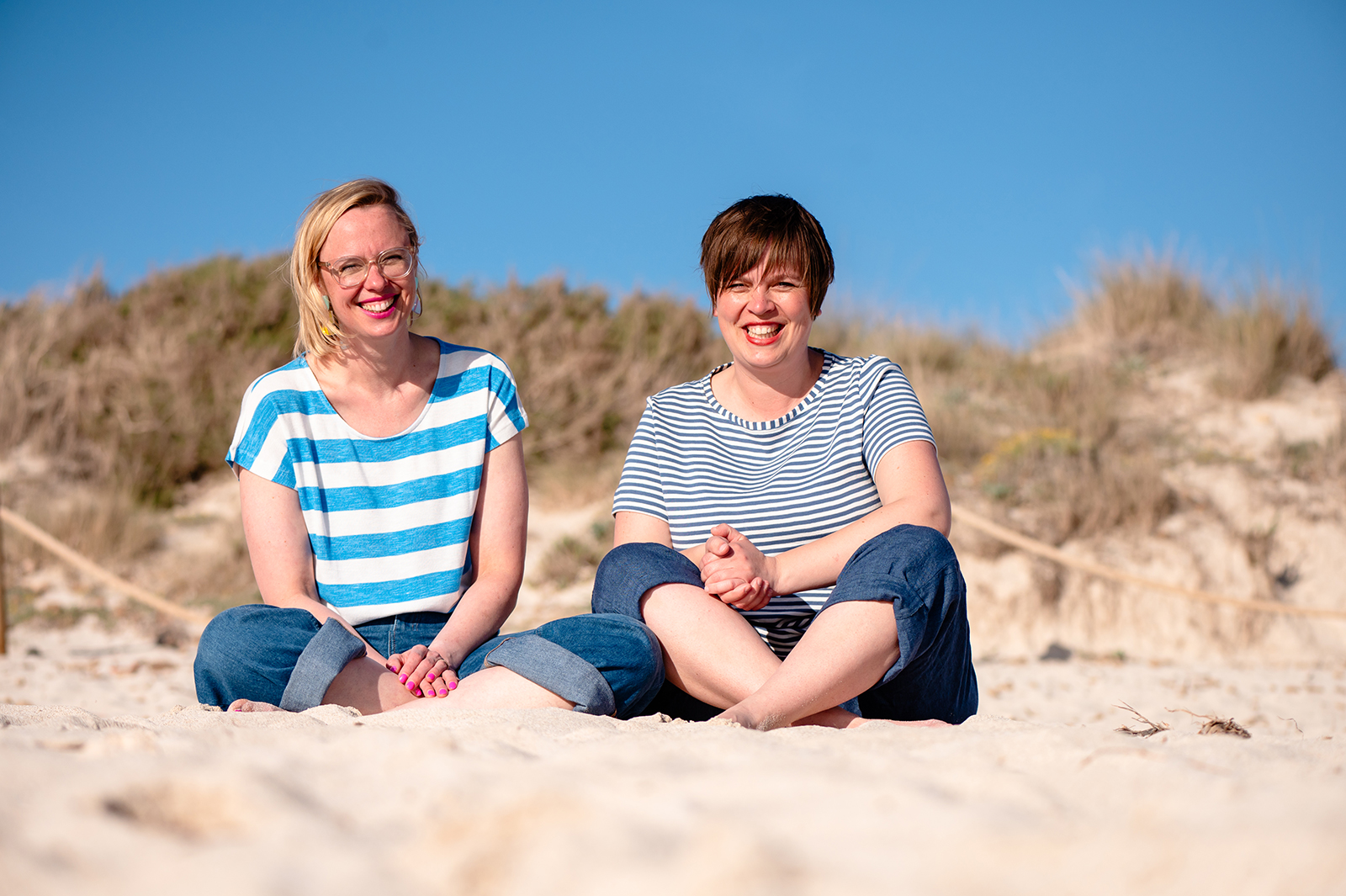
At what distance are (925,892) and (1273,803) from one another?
21.4 inches

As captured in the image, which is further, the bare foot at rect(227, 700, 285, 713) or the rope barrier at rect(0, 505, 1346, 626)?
the rope barrier at rect(0, 505, 1346, 626)

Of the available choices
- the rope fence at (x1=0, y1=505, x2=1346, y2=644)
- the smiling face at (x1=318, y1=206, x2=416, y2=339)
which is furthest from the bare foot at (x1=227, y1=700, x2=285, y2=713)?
the rope fence at (x1=0, y1=505, x2=1346, y2=644)

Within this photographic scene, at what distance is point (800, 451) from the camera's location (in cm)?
254

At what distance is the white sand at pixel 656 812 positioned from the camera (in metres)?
0.98

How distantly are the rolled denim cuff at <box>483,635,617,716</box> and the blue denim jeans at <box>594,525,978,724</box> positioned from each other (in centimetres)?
19

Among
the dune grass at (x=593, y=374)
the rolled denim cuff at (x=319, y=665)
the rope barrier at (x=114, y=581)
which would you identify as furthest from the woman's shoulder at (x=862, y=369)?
the dune grass at (x=593, y=374)

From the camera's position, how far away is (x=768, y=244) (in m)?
2.47

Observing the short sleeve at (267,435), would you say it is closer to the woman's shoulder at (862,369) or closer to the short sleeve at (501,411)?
the short sleeve at (501,411)

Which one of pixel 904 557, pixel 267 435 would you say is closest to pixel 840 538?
pixel 904 557

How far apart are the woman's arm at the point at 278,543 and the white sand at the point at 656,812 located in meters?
0.67

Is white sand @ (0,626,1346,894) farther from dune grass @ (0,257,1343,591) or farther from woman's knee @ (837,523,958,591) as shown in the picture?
dune grass @ (0,257,1343,591)

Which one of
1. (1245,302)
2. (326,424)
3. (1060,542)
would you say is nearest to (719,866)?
(326,424)

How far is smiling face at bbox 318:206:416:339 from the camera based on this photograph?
248 cm

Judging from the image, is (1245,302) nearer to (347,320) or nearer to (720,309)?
(720,309)
